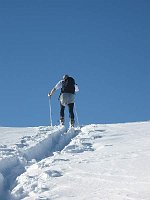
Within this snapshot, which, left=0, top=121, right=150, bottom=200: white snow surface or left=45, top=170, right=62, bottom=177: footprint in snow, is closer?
left=0, top=121, right=150, bottom=200: white snow surface

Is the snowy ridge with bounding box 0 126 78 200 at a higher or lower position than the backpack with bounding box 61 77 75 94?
lower

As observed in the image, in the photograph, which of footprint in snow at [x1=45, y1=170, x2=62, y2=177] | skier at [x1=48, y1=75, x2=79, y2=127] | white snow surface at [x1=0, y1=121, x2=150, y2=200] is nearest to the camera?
white snow surface at [x1=0, y1=121, x2=150, y2=200]

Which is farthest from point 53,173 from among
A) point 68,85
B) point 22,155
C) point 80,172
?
point 68,85

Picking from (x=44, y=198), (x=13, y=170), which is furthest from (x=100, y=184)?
(x=13, y=170)

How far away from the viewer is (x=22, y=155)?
863 cm

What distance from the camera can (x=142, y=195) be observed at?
5.22m

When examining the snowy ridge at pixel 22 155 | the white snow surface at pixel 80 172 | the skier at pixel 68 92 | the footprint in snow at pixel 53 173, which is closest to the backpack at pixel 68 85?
the skier at pixel 68 92

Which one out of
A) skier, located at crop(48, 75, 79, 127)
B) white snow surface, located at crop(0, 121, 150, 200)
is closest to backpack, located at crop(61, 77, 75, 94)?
skier, located at crop(48, 75, 79, 127)

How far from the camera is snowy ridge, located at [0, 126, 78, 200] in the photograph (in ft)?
22.0

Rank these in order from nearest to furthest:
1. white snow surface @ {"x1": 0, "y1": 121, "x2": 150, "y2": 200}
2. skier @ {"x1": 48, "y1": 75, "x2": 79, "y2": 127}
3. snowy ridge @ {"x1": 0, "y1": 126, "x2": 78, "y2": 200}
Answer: white snow surface @ {"x1": 0, "y1": 121, "x2": 150, "y2": 200} < snowy ridge @ {"x1": 0, "y1": 126, "x2": 78, "y2": 200} < skier @ {"x1": 48, "y1": 75, "x2": 79, "y2": 127}

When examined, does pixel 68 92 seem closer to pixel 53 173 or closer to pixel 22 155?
pixel 22 155

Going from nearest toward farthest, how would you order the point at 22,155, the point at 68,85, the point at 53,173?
the point at 53,173 → the point at 22,155 → the point at 68,85

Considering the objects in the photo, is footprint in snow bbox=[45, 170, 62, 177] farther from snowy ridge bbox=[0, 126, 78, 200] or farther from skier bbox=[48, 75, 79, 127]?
skier bbox=[48, 75, 79, 127]

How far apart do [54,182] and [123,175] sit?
92cm
